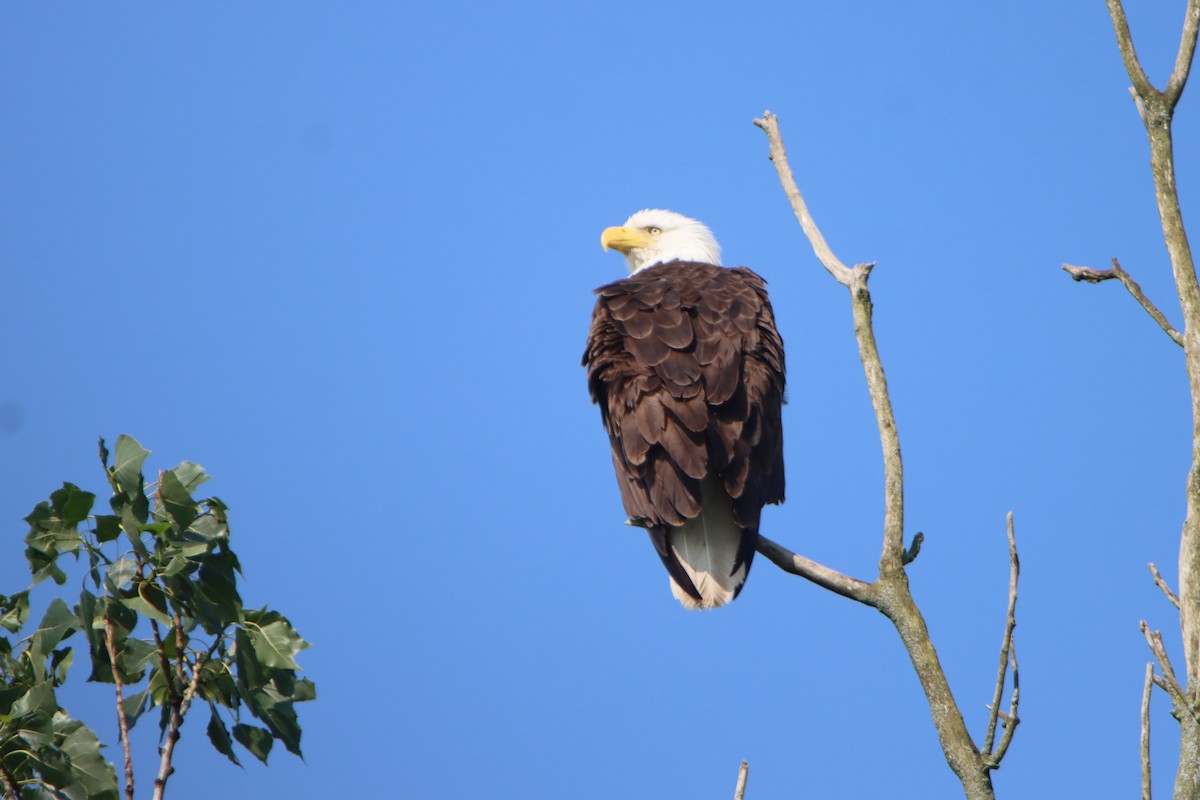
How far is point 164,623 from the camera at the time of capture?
3.10 metres

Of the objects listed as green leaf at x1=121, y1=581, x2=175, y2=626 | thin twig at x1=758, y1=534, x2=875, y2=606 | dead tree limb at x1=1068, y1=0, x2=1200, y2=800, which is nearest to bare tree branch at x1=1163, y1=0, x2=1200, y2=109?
dead tree limb at x1=1068, y1=0, x2=1200, y2=800

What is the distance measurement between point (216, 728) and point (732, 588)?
2665mm

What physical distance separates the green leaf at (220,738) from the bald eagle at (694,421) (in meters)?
2.40

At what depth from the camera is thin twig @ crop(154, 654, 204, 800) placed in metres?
2.83

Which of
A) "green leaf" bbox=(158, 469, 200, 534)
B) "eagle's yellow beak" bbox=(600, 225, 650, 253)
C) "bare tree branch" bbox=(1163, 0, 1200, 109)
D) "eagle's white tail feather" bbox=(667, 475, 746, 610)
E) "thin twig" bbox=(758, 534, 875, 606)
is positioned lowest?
"green leaf" bbox=(158, 469, 200, 534)

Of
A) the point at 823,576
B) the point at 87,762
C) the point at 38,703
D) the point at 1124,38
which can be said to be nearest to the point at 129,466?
the point at 38,703

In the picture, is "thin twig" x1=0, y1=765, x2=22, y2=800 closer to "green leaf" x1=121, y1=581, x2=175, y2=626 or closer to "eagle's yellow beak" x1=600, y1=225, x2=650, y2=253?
"green leaf" x1=121, y1=581, x2=175, y2=626

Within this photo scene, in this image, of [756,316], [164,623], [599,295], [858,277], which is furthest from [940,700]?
[599,295]

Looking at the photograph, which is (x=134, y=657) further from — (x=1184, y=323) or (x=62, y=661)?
(x=1184, y=323)

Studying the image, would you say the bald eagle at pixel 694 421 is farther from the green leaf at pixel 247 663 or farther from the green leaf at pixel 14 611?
the green leaf at pixel 14 611

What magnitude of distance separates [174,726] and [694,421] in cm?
288

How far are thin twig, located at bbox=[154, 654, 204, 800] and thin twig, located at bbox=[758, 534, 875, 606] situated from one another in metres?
1.93

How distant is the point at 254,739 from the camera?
336 centimetres

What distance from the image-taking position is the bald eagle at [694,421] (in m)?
5.43
